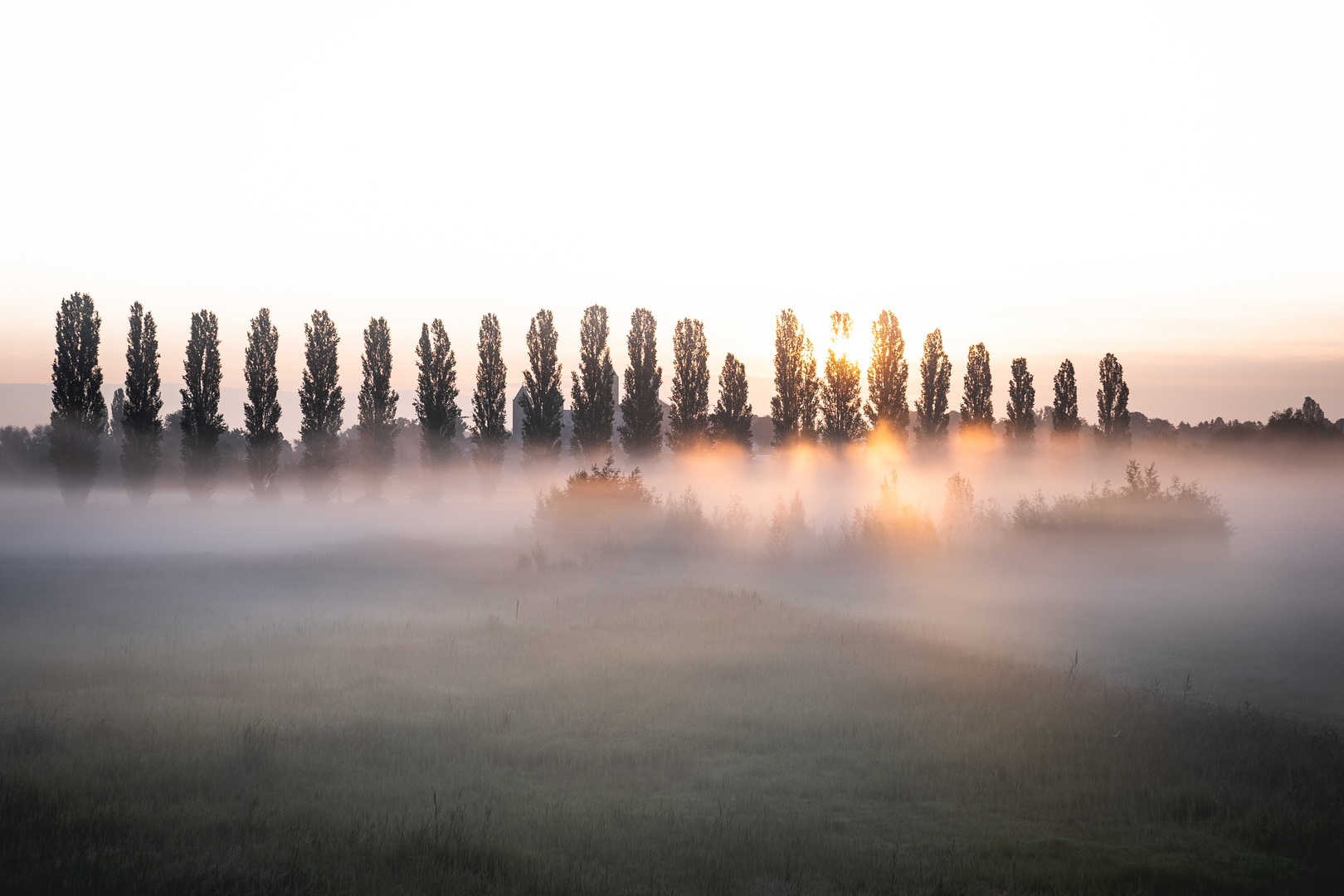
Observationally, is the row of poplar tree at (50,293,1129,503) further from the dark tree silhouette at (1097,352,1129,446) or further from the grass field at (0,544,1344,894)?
the grass field at (0,544,1344,894)

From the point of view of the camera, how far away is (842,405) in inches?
2243

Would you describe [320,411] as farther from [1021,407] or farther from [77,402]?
[1021,407]

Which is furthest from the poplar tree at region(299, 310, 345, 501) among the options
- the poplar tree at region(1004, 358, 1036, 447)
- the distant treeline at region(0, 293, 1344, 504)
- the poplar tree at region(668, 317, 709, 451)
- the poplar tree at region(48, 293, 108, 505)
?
the poplar tree at region(1004, 358, 1036, 447)

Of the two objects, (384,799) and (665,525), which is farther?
(665,525)

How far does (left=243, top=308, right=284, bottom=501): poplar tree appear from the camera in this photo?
5803 centimetres

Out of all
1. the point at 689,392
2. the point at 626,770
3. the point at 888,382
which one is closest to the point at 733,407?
the point at 689,392

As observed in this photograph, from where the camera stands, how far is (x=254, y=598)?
28.8 meters

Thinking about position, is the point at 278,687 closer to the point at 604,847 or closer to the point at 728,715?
the point at 728,715

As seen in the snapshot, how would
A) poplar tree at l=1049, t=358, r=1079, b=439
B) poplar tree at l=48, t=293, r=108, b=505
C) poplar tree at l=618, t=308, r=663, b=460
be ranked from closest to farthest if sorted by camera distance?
poplar tree at l=48, t=293, r=108, b=505 < poplar tree at l=618, t=308, r=663, b=460 < poplar tree at l=1049, t=358, r=1079, b=439

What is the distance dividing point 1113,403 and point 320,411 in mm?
56909

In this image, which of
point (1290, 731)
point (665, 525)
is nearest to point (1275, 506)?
point (665, 525)

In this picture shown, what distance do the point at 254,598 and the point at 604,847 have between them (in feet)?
76.5

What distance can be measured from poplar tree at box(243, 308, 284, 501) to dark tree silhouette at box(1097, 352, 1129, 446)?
58.8 m

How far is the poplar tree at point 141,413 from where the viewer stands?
5675 cm
